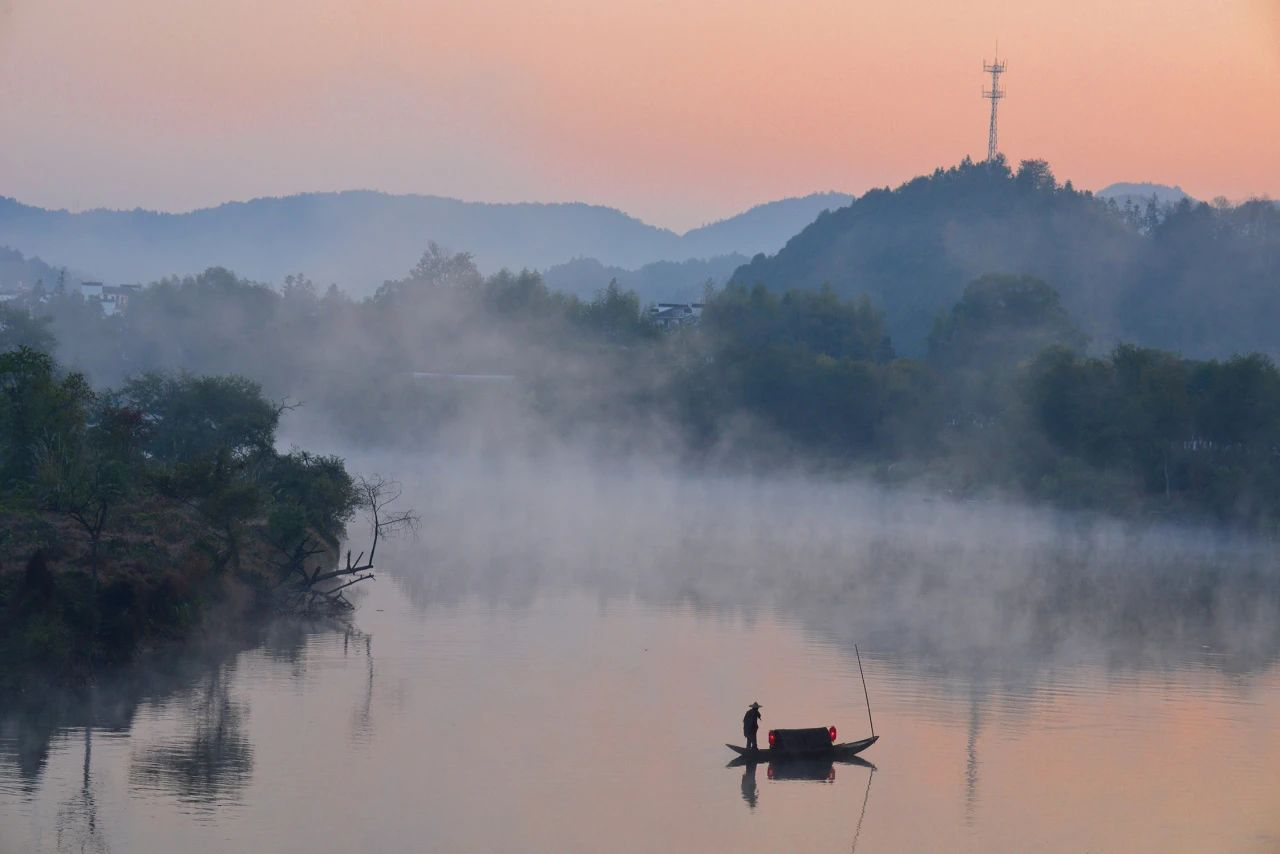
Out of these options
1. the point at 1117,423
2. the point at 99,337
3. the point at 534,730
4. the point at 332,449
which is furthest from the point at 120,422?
the point at 99,337

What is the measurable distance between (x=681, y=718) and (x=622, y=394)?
73.4 meters

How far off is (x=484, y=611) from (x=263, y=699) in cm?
1127

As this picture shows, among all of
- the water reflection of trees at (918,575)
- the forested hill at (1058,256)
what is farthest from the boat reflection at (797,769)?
the forested hill at (1058,256)

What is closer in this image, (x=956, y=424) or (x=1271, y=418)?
(x=1271, y=418)

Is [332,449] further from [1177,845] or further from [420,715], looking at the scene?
[1177,845]

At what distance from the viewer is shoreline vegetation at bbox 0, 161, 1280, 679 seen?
32.5 m

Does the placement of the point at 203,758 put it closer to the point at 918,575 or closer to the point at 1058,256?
the point at 918,575

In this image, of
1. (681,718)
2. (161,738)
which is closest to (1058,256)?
(681,718)

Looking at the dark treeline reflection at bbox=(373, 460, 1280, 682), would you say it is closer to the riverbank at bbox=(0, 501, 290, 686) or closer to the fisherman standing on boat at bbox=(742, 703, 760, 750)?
the riverbank at bbox=(0, 501, 290, 686)

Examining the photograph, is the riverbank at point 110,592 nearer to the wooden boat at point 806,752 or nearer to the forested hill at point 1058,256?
the wooden boat at point 806,752

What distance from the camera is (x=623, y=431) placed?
96.9m

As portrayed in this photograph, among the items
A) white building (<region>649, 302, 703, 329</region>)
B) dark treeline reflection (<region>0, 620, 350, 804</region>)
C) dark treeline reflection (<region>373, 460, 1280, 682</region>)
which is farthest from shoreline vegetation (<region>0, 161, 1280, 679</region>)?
white building (<region>649, 302, 703, 329</region>)

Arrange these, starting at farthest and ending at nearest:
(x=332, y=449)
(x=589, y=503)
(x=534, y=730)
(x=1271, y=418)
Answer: (x=332, y=449), (x=589, y=503), (x=1271, y=418), (x=534, y=730)

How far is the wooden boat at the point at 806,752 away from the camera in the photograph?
76.6 feet
